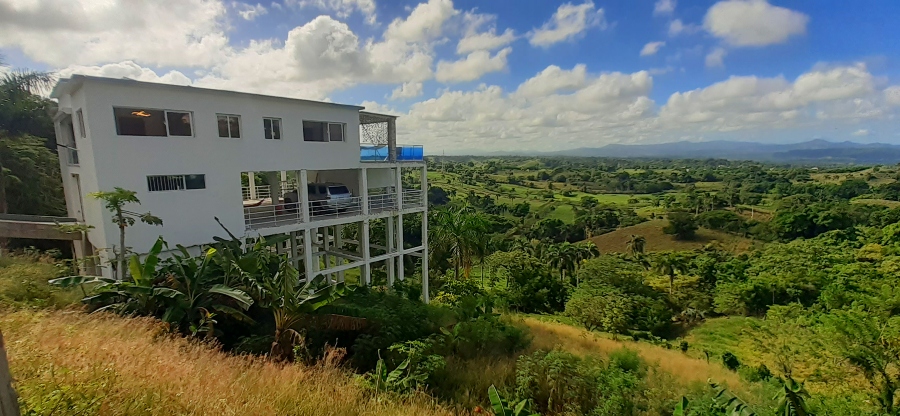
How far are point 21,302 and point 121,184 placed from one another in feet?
13.4

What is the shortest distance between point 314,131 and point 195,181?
4580 millimetres

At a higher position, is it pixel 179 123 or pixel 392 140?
pixel 179 123

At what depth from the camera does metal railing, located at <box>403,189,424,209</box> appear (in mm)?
19312

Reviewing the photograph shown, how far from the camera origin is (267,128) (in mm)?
14266

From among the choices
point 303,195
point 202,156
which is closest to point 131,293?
point 202,156

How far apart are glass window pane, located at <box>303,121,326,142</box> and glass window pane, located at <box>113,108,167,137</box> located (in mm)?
4577

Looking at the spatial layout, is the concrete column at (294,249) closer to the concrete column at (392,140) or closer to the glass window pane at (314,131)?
the glass window pane at (314,131)

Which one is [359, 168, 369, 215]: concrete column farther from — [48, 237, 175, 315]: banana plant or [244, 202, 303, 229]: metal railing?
[48, 237, 175, 315]: banana plant

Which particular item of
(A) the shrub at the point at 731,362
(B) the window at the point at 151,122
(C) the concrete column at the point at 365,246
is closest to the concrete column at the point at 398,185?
(C) the concrete column at the point at 365,246

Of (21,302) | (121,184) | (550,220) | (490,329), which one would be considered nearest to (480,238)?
(490,329)

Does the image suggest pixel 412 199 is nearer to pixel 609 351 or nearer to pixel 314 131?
pixel 314 131

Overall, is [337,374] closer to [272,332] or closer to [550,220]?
[272,332]

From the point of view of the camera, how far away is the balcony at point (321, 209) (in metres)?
14.8

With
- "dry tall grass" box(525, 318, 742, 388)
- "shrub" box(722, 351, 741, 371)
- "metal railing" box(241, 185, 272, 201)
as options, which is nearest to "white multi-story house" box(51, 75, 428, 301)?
"metal railing" box(241, 185, 272, 201)
